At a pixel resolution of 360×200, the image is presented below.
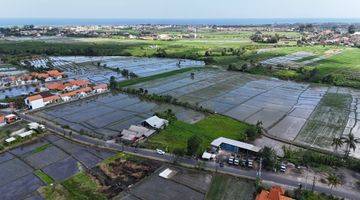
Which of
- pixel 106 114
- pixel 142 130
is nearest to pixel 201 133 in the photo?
pixel 142 130

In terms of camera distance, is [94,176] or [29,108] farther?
[29,108]

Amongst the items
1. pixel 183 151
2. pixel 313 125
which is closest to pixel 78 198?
pixel 183 151

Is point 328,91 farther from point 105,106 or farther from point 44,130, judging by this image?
point 44,130

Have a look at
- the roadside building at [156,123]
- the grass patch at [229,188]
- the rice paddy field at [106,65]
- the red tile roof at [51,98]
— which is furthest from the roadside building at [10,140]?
the rice paddy field at [106,65]

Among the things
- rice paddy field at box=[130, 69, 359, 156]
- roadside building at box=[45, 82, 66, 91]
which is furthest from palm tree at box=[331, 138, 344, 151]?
roadside building at box=[45, 82, 66, 91]

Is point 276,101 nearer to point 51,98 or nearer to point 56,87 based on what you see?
point 51,98

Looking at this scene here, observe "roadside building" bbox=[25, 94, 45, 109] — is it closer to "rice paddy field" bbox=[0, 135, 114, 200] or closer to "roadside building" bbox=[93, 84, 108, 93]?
"roadside building" bbox=[93, 84, 108, 93]

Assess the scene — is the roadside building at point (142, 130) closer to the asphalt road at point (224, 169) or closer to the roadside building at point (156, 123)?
the roadside building at point (156, 123)
